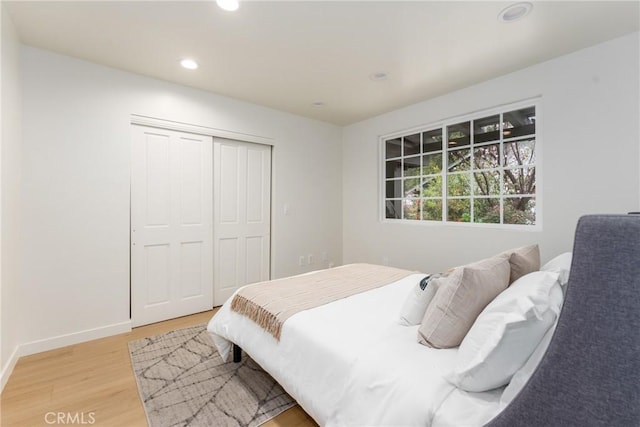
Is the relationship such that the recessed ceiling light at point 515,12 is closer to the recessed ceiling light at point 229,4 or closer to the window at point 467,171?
the window at point 467,171

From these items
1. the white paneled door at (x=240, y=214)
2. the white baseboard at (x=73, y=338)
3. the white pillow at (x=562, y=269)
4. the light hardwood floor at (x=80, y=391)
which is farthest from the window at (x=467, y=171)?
the white baseboard at (x=73, y=338)

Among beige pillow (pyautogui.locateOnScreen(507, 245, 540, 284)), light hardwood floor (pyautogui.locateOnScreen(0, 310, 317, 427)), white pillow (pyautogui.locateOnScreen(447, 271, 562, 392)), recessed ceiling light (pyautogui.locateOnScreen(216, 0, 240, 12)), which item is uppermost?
recessed ceiling light (pyautogui.locateOnScreen(216, 0, 240, 12))

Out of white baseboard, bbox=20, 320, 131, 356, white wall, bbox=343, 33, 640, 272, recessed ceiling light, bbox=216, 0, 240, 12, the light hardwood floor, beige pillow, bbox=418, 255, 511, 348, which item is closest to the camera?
beige pillow, bbox=418, 255, 511, 348

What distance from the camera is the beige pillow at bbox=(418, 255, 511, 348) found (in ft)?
4.10

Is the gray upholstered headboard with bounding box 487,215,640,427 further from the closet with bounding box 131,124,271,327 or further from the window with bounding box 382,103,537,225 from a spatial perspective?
the closet with bounding box 131,124,271,327

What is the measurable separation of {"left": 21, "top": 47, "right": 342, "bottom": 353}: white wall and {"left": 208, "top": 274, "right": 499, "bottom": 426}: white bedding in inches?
67.2

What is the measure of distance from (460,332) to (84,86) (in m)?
3.52

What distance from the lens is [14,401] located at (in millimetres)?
1790

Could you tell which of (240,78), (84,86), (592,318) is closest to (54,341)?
(84,86)

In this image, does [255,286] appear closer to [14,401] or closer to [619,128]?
[14,401]

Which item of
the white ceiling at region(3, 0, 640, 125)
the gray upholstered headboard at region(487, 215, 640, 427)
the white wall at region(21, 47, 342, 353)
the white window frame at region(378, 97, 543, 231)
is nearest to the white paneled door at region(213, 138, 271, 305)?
the white wall at region(21, 47, 342, 353)

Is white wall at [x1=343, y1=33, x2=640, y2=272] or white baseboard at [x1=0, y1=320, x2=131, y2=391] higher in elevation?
white wall at [x1=343, y1=33, x2=640, y2=272]

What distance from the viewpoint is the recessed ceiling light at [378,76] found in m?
2.89

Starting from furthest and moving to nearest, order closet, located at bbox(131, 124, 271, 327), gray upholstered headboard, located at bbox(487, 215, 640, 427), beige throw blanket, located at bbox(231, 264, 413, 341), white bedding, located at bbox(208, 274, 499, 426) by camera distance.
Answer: closet, located at bbox(131, 124, 271, 327) < beige throw blanket, located at bbox(231, 264, 413, 341) < white bedding, located at bbox(208, 274, 499, 426) < gray upholstered headboard, located at bbox(487, 215, 640, 427)
